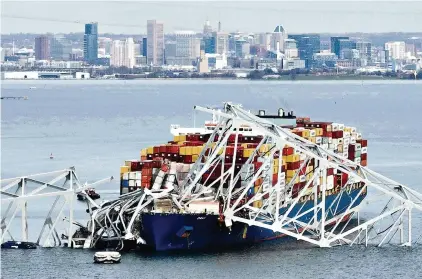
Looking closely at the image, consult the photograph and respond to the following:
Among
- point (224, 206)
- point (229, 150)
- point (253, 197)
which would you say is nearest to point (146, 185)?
point (224, 206)

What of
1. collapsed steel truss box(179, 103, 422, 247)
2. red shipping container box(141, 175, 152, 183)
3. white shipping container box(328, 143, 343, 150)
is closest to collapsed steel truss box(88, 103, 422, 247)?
collapsed steel truss box(179, 103, 422, 247)

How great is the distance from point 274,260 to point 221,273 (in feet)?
10.2

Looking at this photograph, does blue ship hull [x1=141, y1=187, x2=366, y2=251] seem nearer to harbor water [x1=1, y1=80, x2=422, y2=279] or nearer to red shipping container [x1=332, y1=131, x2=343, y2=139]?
harbor water [x1=1, y1=80, x2=422, y2=279]

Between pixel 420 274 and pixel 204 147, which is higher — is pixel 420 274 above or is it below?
below

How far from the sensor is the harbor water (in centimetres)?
4600

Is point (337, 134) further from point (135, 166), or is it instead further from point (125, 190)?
point (125, 190)

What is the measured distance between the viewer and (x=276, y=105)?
164125mm

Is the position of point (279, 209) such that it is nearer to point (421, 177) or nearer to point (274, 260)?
point (274, 260)

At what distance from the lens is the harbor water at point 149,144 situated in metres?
46.0

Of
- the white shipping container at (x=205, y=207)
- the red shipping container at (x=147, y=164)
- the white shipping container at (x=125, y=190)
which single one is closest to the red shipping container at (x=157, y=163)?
the red shipping container at (x=147, y=164)

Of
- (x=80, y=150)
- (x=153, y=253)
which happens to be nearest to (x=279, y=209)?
(x=153, y=253)

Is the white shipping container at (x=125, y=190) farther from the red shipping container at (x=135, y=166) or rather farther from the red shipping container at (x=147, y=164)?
the red shipping container at (x=147, y=164)

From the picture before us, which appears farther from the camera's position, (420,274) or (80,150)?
(80,150)

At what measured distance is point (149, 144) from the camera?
307ft
